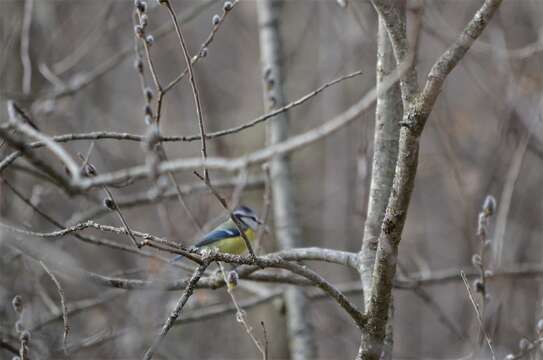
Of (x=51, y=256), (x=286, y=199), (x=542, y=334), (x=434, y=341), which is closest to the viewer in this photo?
(x=51, y=256)

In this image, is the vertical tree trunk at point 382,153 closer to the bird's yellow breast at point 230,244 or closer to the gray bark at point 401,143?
the gray bark at point 401,143

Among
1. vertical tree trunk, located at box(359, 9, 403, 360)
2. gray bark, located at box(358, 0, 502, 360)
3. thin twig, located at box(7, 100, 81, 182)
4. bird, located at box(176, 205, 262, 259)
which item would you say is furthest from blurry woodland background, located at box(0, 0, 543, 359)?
thin twig, located at box(7, 100, 81, 182)

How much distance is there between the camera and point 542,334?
2.20 metres

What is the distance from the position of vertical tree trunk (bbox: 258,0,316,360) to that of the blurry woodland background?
0.75 feet

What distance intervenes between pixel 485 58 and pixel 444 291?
3.45 meters

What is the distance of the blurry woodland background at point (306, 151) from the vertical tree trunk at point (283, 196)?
0.23m

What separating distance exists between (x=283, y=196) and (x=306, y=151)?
4172mm

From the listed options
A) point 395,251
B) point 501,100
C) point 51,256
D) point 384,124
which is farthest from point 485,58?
point 51,256

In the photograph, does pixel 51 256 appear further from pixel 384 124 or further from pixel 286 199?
pixel 286 199

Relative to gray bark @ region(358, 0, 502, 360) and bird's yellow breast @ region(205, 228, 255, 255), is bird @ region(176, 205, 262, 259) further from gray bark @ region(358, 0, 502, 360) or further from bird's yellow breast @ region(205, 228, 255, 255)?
gray bark @ region(358, 0, 502, 360)

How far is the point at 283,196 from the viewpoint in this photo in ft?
14.8

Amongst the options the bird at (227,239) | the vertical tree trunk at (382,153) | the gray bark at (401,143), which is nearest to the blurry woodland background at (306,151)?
the bird at (227,239)

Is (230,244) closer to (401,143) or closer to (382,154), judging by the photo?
(382,154)

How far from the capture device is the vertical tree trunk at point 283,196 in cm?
407
